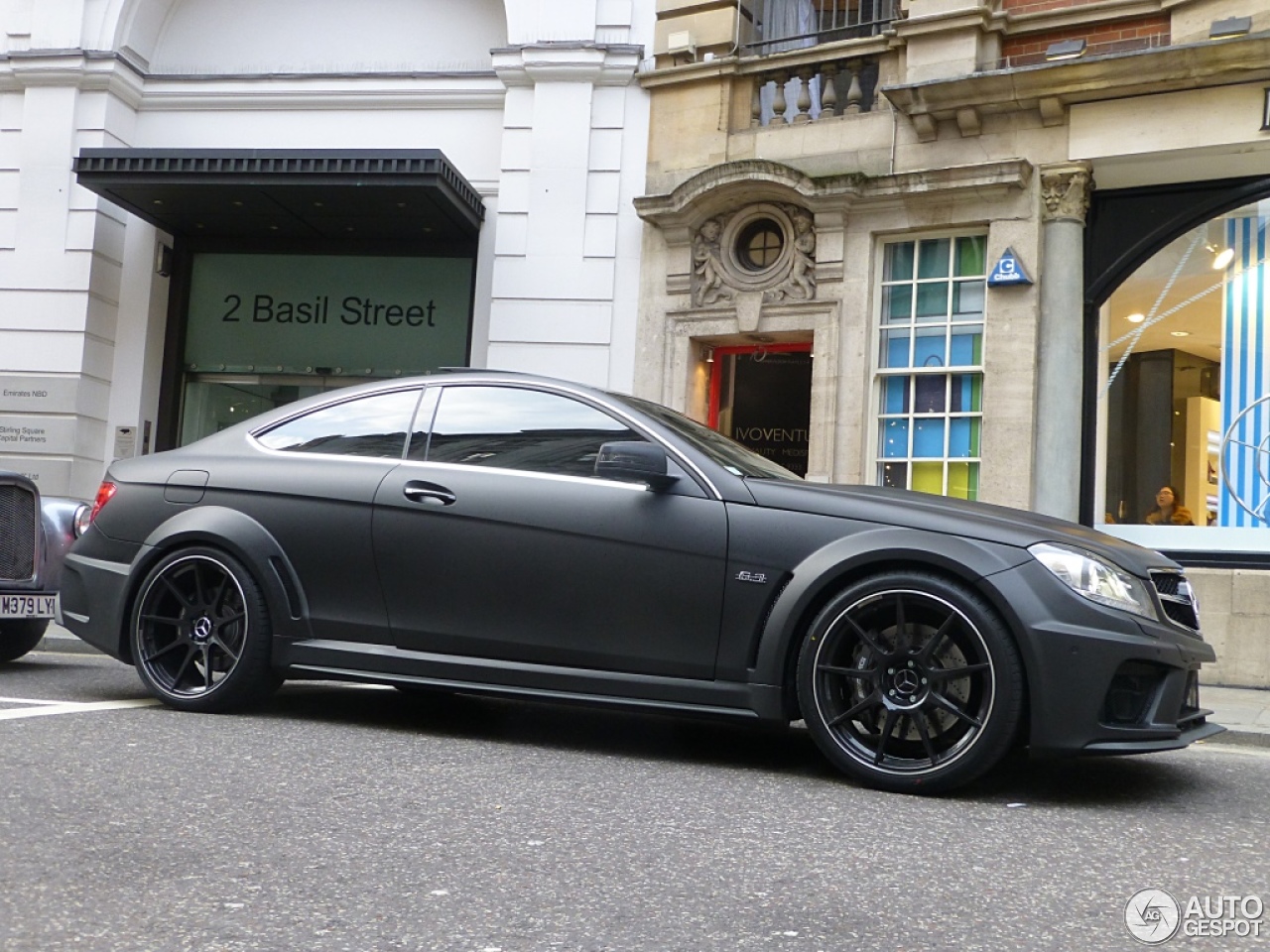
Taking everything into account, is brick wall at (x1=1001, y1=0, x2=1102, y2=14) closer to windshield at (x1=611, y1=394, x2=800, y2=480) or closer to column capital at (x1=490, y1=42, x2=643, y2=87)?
column capital at (x1=490, y1=42, x2=643, y2=87)

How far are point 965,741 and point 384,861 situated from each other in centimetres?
198

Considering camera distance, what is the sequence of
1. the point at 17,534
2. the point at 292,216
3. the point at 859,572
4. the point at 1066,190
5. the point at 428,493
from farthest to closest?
1. the point at 292,216
2. the point at 1066,190
3. the point at 17,534
4. the point at 428,493
5. the point at 859,572

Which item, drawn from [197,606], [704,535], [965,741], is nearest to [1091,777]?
[965,741]

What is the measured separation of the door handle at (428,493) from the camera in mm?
5207

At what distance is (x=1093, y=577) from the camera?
14.4 ft

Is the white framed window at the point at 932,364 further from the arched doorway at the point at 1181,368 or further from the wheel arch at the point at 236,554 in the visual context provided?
the wheel arch at the point at 236,554

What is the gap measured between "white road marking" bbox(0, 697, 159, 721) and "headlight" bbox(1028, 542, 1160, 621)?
3732 mm

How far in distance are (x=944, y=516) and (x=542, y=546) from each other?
1462 millimetres

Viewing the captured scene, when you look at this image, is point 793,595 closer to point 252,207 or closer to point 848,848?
point 848,848

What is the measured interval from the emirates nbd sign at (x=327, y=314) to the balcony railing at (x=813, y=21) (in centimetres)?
388

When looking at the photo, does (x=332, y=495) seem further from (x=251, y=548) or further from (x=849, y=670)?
(x=849, y=670)

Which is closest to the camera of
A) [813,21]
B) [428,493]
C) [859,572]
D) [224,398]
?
[859,572]

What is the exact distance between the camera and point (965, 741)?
14.2ft

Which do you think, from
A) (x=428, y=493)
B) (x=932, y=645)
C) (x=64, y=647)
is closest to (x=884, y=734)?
(x=932, y=645)
